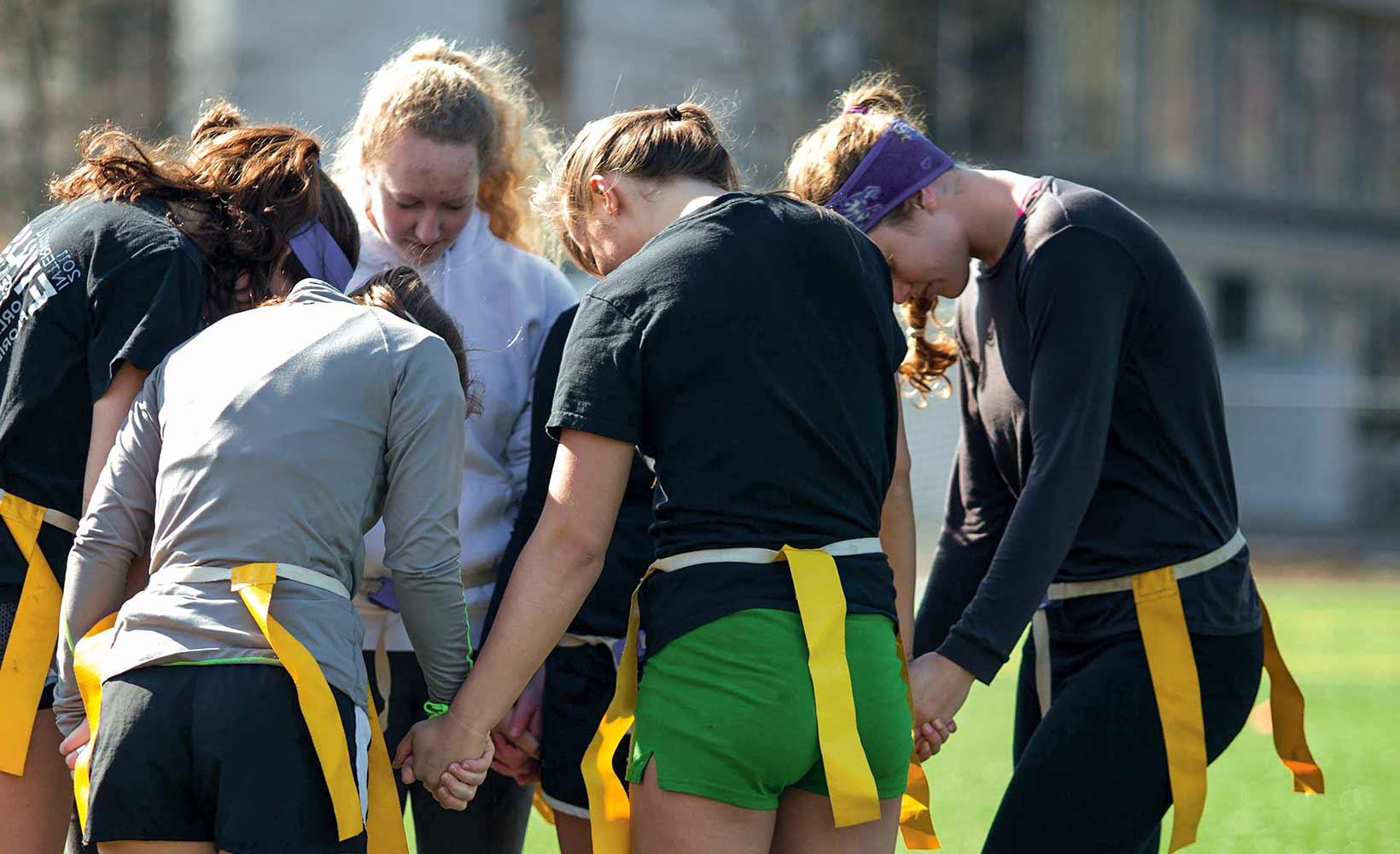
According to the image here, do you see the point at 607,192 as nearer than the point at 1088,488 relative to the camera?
Yes

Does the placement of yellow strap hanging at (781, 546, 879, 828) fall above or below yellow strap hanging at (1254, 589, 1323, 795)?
above

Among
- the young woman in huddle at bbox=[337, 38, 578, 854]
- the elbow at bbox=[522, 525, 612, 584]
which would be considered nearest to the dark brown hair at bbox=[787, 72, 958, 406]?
the young woman in huddle at bbox=[337, 38, 578, 854]

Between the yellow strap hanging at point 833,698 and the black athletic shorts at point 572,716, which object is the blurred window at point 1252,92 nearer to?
the black athletic shorts at point 572,716

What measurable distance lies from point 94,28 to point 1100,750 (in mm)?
20003

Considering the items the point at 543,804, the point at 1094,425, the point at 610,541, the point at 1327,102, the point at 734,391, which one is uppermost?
the point at 734,391

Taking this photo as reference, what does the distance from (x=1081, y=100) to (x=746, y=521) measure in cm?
2725

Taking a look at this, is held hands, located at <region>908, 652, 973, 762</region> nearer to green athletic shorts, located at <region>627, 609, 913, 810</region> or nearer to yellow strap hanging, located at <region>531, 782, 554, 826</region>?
green athletic shorts, located at <region>627, 609, 913, 810</region>

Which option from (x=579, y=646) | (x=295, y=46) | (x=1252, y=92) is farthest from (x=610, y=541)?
(x=1252, y=92)

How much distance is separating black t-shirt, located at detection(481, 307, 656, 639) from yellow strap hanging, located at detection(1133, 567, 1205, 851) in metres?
1.01

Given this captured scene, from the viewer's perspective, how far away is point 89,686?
2.46m

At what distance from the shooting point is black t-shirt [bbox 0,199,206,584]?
269 cm

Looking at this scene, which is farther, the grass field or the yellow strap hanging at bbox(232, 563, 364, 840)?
the grass field

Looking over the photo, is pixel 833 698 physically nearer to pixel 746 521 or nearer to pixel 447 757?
pixel 746 521

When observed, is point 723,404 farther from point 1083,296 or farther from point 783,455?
point 1083,296
